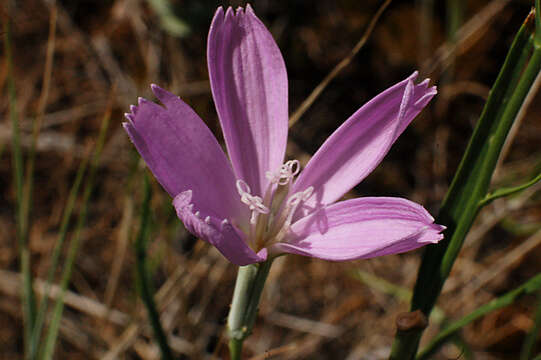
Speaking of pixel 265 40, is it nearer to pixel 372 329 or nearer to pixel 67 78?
pixel 372 329

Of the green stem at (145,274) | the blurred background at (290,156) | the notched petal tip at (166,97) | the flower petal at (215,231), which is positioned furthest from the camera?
the blurred background at (290,156)

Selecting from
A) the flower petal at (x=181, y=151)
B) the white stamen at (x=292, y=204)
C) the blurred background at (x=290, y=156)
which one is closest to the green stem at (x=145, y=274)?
the flower petal at (x=181, y=151)

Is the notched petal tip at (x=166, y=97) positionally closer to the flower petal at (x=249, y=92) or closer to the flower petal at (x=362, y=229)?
the flower petal at (x=249, y=92)

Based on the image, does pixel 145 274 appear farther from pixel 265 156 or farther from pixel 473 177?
pixel 473 177

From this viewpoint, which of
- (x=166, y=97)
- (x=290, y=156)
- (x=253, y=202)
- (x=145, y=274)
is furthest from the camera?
(x=290, y=156)

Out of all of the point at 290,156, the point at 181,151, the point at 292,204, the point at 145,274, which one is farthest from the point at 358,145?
the point at 290,156

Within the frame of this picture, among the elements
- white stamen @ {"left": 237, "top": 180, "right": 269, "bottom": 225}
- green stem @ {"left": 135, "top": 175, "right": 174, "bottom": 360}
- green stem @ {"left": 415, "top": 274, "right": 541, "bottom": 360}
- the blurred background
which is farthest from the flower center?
the blurred background
